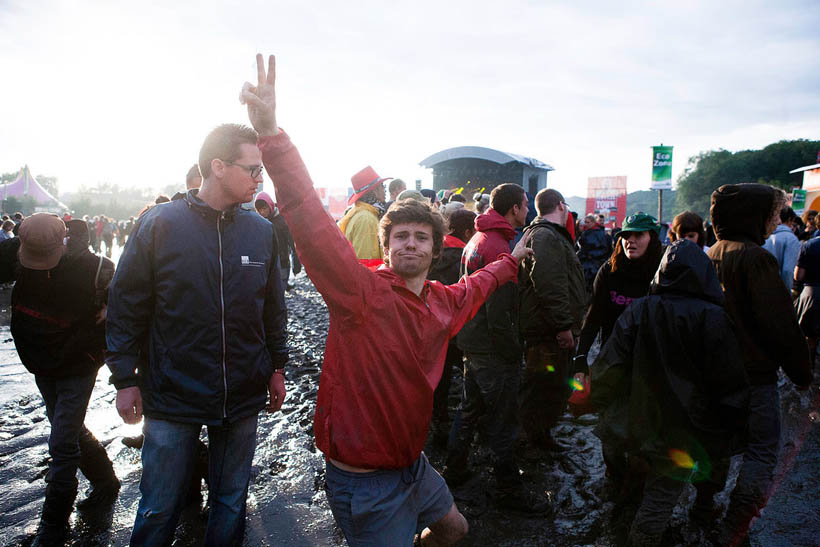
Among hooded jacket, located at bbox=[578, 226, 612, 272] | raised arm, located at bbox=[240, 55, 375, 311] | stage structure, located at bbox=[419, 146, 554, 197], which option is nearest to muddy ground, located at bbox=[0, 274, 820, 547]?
raised arm, located at bbox=[240, 55, 375, 311]

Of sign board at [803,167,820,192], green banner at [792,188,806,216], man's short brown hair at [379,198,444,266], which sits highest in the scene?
sign board at [803,167,820,192]

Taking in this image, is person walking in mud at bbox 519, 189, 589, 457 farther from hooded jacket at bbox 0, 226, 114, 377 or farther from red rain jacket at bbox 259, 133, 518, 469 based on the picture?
hooded jacket at bbox 0, 226, 114, 377

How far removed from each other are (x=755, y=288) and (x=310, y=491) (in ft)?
10.7

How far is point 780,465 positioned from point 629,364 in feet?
8.46

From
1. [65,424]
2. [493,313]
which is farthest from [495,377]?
[65,424]

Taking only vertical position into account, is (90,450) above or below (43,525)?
above

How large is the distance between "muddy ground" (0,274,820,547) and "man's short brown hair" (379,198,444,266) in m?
2.08

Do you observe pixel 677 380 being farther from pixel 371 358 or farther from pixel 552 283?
pixel 371 358

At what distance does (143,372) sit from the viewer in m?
2.27

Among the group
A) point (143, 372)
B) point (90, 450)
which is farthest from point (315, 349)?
point (143, 372)

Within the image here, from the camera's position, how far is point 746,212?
2.98 metres

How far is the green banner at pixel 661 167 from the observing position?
2306cm

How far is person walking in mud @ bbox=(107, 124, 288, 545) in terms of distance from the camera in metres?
2.14

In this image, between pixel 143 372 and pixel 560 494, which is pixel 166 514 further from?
pixel 560 494
